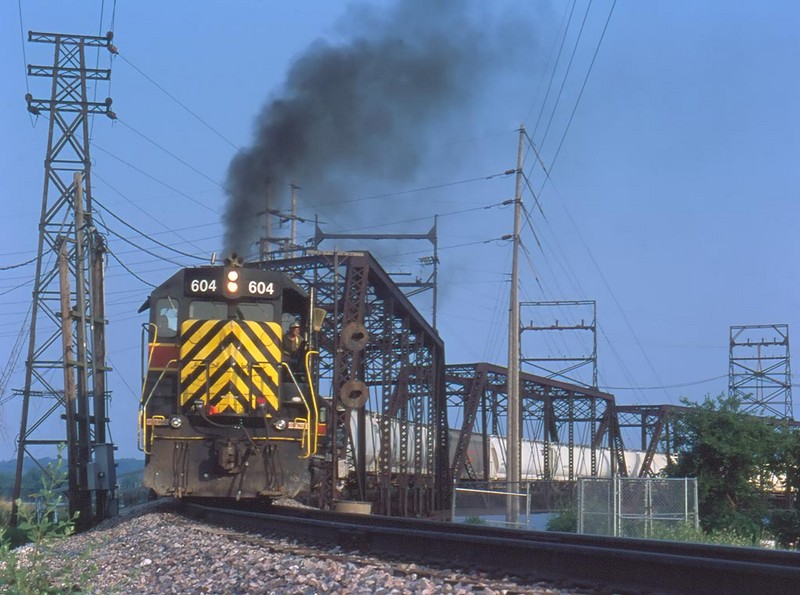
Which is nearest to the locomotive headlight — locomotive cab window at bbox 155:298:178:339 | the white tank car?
locomotive cab window at bbox 155:298:178:339

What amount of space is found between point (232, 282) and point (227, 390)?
1.70 metres

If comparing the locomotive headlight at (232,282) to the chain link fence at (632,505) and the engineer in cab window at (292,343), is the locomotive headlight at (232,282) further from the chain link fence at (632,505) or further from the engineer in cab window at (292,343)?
the chain link fence at (632,505)

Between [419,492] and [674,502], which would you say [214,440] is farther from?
[419,492]

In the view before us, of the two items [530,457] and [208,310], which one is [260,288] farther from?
[530,457]

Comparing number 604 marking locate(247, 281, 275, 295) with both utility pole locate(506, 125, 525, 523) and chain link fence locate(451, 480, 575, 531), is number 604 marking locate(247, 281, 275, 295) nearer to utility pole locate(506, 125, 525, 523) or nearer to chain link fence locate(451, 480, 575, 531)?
chain link fence locate(451, 480, 575, 531)

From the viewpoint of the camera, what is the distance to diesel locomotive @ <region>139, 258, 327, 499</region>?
14.5 m

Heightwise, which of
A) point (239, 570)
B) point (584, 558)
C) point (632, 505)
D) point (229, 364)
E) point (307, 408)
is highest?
point (229, 364)

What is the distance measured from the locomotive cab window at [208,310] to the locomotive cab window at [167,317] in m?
0.28

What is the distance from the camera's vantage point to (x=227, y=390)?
48.9 ft

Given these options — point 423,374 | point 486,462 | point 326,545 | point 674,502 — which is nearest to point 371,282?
point 423,374

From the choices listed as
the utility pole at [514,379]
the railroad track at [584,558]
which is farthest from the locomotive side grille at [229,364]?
the utility pole at [514,379]

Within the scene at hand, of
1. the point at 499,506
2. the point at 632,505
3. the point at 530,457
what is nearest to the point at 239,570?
the point at 632,505

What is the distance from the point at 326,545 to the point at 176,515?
18.5ft

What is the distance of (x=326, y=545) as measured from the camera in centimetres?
1060
